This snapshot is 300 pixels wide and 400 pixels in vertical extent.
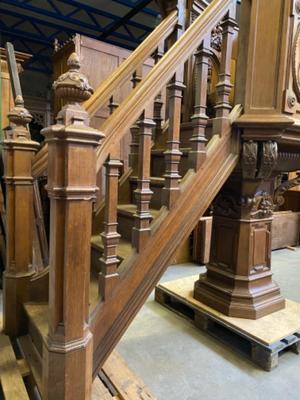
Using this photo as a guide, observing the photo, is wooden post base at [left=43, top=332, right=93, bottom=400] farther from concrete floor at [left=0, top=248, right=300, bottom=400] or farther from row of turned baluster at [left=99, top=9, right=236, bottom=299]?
concrete floor at [left=0, top=248, right=300, bottom=400]

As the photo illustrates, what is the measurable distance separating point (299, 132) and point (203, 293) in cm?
134

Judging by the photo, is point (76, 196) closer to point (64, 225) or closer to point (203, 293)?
point (64, 225)

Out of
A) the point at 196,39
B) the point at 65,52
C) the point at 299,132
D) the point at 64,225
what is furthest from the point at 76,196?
the point at 65,52

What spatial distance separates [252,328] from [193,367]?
459 millimetres

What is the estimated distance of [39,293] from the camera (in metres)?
1.74

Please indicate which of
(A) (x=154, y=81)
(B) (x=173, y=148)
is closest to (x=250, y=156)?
(B) (x=173, y=148)

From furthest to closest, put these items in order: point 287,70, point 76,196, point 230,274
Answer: point 230,274
point 287,70
point 76,196

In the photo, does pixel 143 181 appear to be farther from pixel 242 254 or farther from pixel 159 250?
pixel 242 254

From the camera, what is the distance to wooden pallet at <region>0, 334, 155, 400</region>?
131 cm

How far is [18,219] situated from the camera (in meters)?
1.72

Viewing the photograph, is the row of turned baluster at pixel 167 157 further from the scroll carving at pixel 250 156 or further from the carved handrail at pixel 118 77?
the carved handrail at pixel 118 77

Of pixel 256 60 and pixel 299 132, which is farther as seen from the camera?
pixel 299 132

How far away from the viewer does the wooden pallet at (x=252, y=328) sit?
186cm

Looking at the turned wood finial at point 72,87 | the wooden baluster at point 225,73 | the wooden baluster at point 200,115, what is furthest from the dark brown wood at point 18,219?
the wooden baluster at point 225,73
